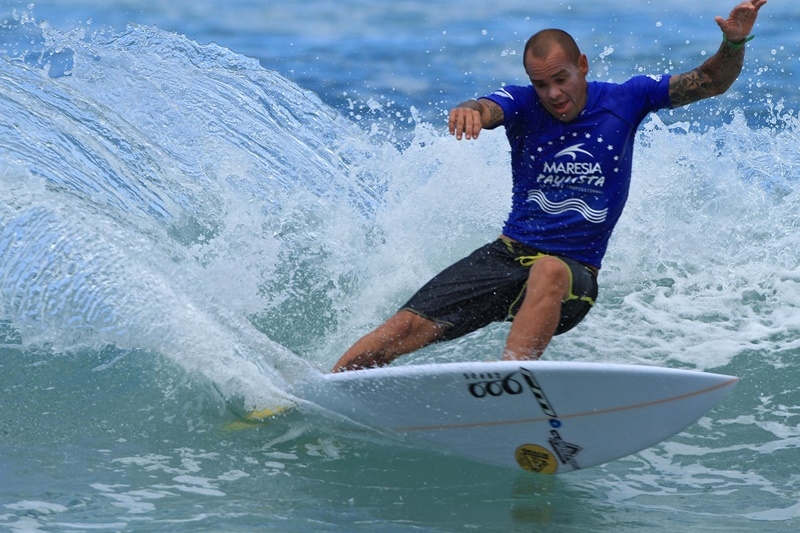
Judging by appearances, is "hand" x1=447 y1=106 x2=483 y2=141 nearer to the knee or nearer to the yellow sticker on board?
the knee

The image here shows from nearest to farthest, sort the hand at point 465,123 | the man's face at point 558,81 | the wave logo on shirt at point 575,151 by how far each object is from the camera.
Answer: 1. the hand at point 465,123
2. the man's face at point 558,81
3. the wave logo on shirt at point 575,151

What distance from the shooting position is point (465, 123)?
4.71 m

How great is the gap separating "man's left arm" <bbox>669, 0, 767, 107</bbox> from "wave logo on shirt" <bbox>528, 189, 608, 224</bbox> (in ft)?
2.03

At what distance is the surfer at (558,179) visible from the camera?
5.02 m

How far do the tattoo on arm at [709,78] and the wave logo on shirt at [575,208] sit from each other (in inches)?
24.3

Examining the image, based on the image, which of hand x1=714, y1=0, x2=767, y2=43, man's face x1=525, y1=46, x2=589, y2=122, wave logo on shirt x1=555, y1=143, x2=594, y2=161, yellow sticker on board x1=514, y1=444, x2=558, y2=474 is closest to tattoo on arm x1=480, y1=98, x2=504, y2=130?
man's face x1=525, y1=46, x2=589, y2=122

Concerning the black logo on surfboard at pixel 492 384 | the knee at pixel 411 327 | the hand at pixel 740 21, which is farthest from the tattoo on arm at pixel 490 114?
the black logo on surfboard at pixel 492 384

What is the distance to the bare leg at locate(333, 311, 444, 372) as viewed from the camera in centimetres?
512

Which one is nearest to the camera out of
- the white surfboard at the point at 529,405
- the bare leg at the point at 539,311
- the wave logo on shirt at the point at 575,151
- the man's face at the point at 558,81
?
the white surfboard at the point at 529,405

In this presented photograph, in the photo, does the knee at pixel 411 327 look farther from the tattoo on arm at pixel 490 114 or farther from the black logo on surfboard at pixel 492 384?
the tattoo on arm at pixel 490 114

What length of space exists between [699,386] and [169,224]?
4.30m

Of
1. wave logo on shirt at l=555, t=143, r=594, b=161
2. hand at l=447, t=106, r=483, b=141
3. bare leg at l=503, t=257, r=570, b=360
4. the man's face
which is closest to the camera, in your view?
hand at l=447, t=106, r=483, b=141

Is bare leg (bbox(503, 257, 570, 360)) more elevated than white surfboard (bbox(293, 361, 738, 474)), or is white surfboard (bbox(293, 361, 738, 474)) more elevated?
bare leg (bbox(503, 257, 570, 360))

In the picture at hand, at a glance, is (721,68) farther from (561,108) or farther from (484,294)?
(484,294)
